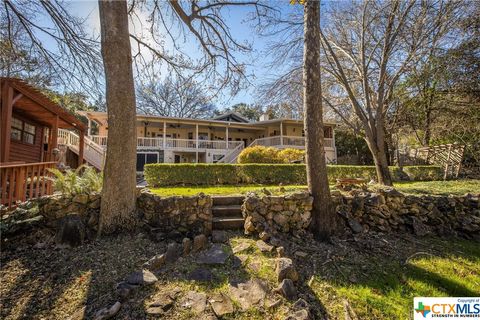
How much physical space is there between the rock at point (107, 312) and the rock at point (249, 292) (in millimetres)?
1160

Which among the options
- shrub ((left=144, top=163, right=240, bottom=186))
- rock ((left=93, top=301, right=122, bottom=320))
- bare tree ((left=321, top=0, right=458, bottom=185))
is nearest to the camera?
rock ((left=93, top=301, right=122, bottom=320))

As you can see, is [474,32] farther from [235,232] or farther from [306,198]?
[235,232]

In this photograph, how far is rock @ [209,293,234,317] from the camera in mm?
2266

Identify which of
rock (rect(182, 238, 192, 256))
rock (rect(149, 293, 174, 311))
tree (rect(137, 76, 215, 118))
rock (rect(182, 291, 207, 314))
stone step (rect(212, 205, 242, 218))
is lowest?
rock (rect(182, 291, 207, 314))

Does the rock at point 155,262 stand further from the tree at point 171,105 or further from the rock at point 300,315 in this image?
the tree at point 171,105

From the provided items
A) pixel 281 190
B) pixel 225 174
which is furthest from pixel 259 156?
pixel 281 190

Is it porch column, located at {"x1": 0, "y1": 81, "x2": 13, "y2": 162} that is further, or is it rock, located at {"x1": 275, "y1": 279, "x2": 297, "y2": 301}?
porch column, located at {"x1": 0, "y1": 81, "x2": 13, "y2": 162}

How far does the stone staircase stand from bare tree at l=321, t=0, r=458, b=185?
5996 millimetres

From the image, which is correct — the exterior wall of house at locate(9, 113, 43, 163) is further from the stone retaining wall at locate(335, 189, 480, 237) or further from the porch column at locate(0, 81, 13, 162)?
the stone retaining wall at locate(335, 189, 480, 237)

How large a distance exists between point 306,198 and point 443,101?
8.54m

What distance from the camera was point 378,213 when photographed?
482 centimetres

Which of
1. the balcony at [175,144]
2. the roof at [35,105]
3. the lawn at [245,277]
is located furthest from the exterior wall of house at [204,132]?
the lawn at [245,277]

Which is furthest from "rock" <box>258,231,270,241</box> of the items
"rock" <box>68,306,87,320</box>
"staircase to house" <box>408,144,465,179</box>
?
"staircase to house" <box>408,144,465,179</box>

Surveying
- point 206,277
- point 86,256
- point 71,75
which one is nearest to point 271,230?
point 206,277
